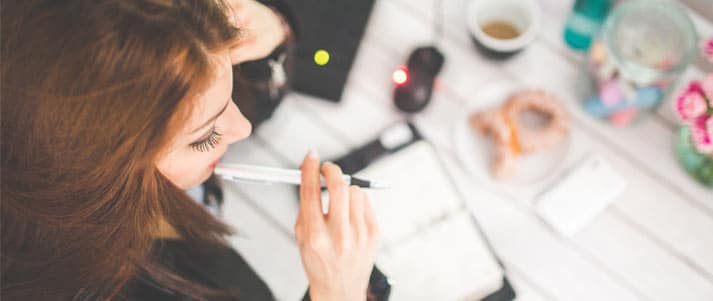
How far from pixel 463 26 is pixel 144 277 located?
1.98 ft

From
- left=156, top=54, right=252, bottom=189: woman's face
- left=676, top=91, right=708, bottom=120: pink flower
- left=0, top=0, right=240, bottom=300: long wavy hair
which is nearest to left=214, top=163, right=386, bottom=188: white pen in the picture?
left=156, top=54, right=252, bottom=189: woman's face

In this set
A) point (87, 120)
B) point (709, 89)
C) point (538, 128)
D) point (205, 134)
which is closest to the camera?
point (87, 120)

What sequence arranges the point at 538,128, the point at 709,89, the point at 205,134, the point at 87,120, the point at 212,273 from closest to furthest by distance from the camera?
the point at 87,120
the point at 205,134
the point at 709,89
the point at 212,273
the point at 538,128

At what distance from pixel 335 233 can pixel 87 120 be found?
28cm

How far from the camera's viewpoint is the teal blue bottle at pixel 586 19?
921 mm

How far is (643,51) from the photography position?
837mm

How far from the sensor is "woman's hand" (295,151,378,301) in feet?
2.12

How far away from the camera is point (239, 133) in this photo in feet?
2.19

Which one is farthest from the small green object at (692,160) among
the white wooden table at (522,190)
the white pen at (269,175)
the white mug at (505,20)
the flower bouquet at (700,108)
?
the white pen at (269,175)

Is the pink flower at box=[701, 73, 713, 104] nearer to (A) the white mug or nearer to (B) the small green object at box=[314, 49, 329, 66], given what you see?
(A) the white mug

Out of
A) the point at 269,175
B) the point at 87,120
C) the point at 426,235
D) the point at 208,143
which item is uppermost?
the point at 87,120

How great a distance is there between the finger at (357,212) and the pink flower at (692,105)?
0.39 metres

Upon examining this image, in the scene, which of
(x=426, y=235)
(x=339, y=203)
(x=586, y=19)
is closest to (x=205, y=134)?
(x=339, y=203)

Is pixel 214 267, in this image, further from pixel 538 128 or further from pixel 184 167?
pixel 538 128
